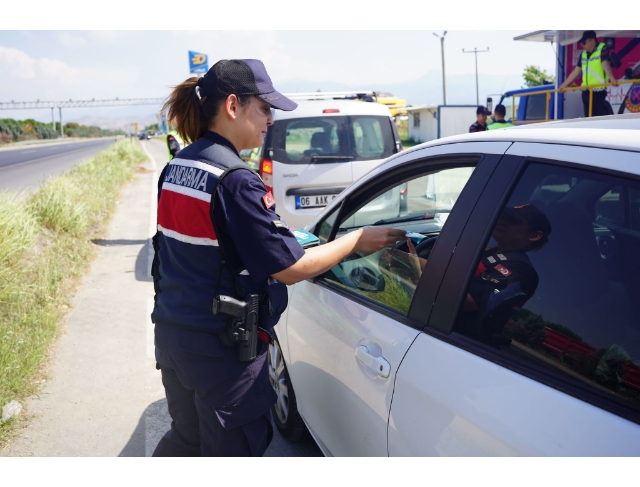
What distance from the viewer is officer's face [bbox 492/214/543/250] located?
1.78 meters

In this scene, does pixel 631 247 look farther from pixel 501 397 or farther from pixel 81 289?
pixel 81 289

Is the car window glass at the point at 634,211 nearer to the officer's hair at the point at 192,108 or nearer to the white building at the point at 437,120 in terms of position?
the officer's hair at the point at 192,108

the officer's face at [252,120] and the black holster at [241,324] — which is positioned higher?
the officer's face at [252,120]

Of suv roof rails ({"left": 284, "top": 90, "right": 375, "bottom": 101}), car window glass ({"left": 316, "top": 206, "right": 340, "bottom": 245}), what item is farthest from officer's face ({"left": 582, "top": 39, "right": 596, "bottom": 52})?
car window glass ({"left": 316, "top": 206, "right": 340, "bottom": 245})

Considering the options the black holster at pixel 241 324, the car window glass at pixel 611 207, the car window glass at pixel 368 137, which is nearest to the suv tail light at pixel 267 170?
the car window glass at pixel 368 137

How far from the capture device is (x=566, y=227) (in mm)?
1750

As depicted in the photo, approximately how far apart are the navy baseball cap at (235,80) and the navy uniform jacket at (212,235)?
6.7 inches

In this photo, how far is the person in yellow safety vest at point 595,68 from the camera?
8.52m

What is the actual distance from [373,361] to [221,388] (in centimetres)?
58

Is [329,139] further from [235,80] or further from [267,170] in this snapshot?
[235,80]

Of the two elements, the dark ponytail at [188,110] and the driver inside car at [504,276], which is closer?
the driver inside car at [504,276]

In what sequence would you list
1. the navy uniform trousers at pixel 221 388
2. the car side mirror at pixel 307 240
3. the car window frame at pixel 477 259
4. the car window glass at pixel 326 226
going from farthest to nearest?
1. the car window glass at pixel 326 226
2. the car side mirror at pixel 307 240
3. the navy uniform trousers at pixel 221 388
4. the car window frame at pixel 477 259

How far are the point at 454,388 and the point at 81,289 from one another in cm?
618

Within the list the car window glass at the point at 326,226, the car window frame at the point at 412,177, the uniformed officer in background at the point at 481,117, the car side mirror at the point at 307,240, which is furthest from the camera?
the uniformed officer in background at the point at 481,117
